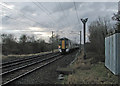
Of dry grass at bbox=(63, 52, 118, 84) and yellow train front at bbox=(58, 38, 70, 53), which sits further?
yellow train front at bbox=(58, 38, 70, 53)

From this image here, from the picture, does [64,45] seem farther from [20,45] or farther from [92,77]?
[92,77]

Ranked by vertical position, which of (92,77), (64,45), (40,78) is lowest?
(40,78)

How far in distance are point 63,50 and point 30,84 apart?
22065 millimetres

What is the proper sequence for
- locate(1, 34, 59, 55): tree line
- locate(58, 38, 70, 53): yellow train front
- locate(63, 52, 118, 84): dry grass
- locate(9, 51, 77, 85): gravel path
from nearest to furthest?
locate(63, 52, 118, 84): dry grass, locate(9, 51, 77, 85): gravel path, locate(58, 38, 70, 53): yellow train front, locate(1, 34, 59, 55): tree line

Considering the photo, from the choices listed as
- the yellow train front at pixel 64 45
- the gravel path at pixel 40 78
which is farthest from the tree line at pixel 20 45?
the gravel path at pixel 40 78

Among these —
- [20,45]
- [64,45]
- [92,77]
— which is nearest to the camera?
[92,77]

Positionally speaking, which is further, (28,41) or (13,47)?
(28,41)

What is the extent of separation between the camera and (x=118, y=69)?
7055 mm

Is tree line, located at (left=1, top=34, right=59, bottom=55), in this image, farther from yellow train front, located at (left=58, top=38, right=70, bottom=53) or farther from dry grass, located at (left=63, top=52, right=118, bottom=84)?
dry grass, located at (left=63, top=52, right=118, bottom=84)

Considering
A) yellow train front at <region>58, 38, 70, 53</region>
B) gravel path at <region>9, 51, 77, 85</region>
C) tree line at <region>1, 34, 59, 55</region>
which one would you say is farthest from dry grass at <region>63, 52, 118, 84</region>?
tree line at <region>1, 34, 59, 55</region>

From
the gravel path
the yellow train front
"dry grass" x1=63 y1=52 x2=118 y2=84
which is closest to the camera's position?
"dry grass" x1=63 y1=52 x2=118 y2=84

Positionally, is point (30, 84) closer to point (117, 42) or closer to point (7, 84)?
point (7, 84)

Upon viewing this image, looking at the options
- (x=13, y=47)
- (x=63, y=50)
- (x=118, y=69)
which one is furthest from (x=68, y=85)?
(x=13, y=47)

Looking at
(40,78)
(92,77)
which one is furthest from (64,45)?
(92,77)
